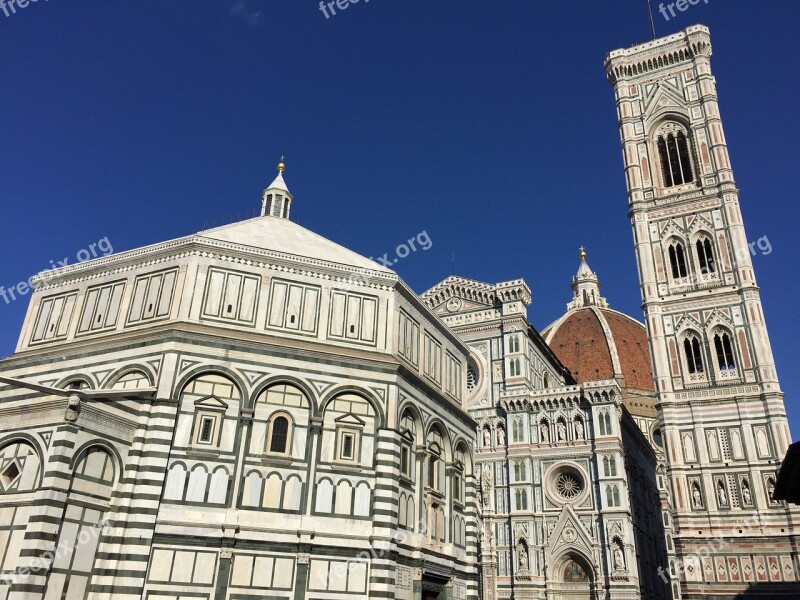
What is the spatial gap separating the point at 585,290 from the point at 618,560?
6405 centimetres

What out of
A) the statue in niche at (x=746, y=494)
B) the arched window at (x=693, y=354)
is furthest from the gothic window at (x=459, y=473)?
the arched window at (x=693, y=354)

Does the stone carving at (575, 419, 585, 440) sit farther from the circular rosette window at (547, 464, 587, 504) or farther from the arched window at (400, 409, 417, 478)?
the arched window at (400, 409, 417, 478)

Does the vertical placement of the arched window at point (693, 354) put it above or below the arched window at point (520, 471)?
above

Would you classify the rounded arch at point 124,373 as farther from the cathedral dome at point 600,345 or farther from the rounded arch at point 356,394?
the cathedral dome at point 600,345

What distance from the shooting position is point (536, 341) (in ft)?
157

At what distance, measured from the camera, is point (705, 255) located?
43.6m

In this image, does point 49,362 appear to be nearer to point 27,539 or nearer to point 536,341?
point 27,539

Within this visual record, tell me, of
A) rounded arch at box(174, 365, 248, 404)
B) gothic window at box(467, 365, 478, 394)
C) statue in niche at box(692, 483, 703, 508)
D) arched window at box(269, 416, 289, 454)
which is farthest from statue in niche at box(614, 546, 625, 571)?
rounded arch at box(174, 365, 248, 404)

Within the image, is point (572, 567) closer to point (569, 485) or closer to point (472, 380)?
point (569, 485)

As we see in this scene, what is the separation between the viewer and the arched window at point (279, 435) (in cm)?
1802

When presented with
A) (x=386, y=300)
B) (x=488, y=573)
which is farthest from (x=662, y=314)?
(x=386, y=300)

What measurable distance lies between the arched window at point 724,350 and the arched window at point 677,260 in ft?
16.3

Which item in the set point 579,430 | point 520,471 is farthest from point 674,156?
point 520,471

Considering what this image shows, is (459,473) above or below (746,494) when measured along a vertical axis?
below
